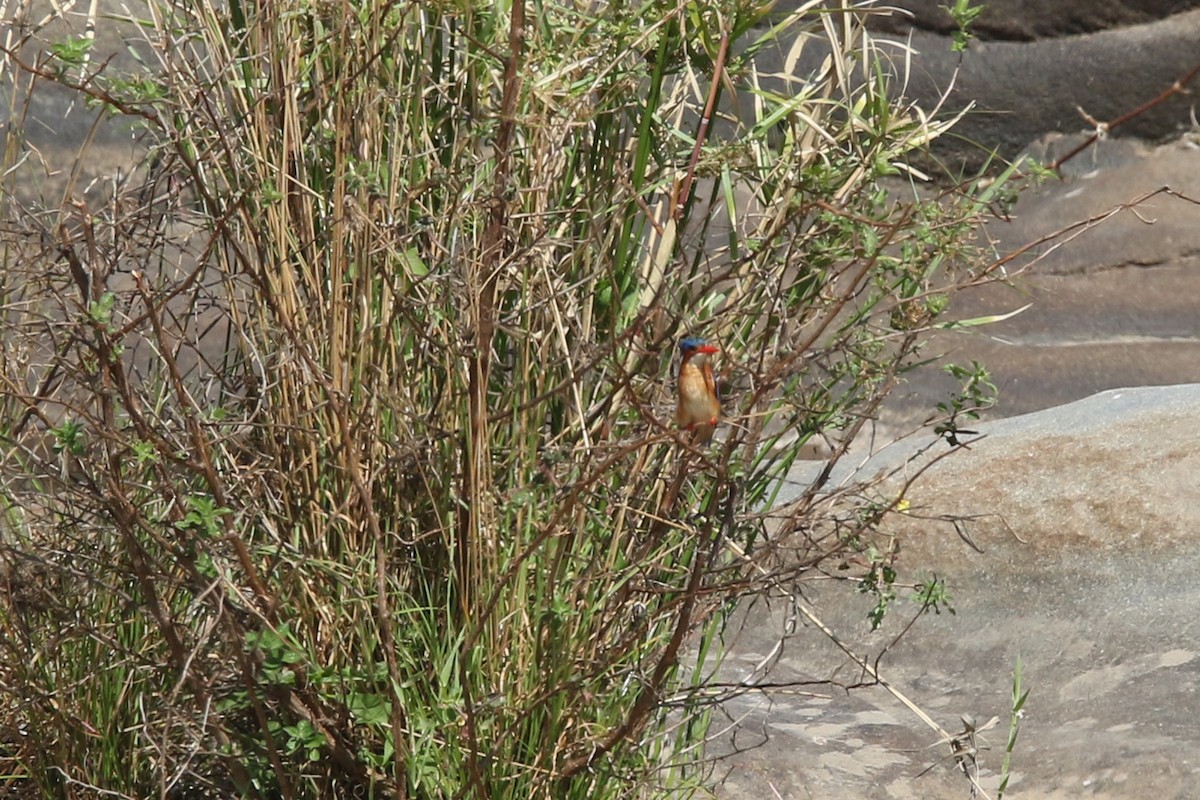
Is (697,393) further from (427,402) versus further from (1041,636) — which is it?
(1041,636)

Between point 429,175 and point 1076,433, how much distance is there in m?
2.77

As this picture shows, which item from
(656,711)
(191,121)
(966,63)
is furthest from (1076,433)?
(966,63)

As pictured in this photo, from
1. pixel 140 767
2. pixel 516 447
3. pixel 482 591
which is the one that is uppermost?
pixel 516 447

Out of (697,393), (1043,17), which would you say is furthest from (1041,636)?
(1043,17)

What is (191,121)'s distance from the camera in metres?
2.09

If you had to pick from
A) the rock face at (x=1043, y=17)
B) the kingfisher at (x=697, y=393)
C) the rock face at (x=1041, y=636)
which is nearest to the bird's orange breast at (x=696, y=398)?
the kingfisher at (x=697, y=393)

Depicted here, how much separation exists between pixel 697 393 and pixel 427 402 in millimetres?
466

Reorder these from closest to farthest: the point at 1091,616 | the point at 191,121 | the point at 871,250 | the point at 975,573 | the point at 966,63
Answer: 1. the point at 871,250
2. the point at 191,121
3. the point at 1091,616
4. the point at 975,573
5. the point at 966,63

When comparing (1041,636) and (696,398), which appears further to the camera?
(1041,636)

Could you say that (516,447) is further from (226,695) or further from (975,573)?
(975,573)

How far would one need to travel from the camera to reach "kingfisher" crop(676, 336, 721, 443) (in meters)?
2.01

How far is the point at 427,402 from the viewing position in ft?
7.45

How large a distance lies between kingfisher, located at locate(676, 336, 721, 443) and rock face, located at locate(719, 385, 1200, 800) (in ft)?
3.51

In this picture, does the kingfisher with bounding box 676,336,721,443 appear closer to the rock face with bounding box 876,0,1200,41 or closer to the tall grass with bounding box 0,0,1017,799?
the tall grass with bounding box 0,0,1017,799
